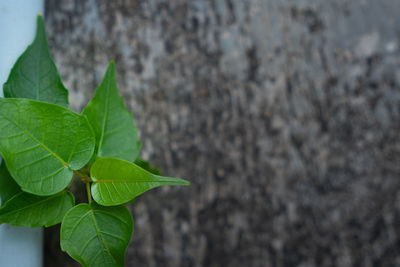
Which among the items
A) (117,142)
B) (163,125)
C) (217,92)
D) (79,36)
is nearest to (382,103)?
(217,92)

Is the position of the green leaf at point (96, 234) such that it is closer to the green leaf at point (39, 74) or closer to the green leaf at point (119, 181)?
the green leaf at point (119, 181)

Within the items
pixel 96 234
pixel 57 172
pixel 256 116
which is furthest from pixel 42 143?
pixel 256 116

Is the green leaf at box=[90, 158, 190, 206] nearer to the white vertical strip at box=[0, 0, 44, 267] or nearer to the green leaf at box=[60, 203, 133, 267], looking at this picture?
the green leaf at box=[60, 203, 133, 267]

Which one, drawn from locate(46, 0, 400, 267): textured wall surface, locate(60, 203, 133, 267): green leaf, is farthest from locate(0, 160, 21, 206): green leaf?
locate(46, 0, 400, 267): textured wall surface

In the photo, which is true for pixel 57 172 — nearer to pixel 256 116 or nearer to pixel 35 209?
pixel 35 209

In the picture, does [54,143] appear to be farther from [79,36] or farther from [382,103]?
[382,103]

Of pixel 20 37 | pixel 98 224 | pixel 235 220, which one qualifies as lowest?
pixel 235 220

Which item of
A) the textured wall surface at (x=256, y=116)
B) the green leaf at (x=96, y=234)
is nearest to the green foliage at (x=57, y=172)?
the green leaf at (x=96, y=234)
